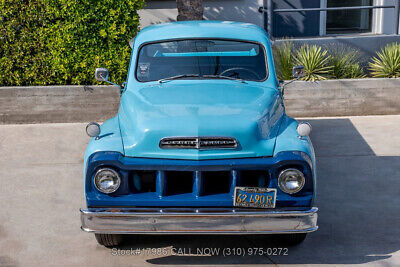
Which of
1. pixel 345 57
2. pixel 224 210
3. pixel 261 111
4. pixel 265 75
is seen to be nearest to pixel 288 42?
pixel 345 57

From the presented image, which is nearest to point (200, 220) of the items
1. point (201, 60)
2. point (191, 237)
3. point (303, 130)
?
point (191, 237)

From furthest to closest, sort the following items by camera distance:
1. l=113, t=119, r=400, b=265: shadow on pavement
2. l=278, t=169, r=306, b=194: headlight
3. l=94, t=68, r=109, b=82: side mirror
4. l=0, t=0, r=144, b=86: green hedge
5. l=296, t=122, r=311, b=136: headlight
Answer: l=0, t=0, r=144, b=86: green hedge, l=94, t=68, r=109, b=82: side mirror, l=113, t=119, r=400, b=265: shadow on pavement, l=296, t=122, r=311, b=136: headlight, l=278, t=169, r=306, b=194: headlight

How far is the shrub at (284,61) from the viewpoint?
370 inches

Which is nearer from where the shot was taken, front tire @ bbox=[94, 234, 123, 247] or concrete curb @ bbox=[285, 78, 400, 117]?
front tire @ bbox=[94, 234, 123, 247]

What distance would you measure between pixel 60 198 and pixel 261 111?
262 centimetres

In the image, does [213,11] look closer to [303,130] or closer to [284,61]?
[284,61]

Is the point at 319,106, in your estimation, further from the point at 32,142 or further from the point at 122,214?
the point at 122,214

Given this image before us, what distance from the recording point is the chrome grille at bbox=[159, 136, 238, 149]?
4.29 meters

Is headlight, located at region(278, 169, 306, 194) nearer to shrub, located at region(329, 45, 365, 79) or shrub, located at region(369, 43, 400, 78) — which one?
shrub, located at region(329, 45, 365, 79)

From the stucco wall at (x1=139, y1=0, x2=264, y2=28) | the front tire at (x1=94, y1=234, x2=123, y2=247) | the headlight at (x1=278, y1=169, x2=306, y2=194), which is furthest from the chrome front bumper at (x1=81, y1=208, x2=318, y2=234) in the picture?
the stucco wall at (x1=139, y1=0, x2=264, y2=28)

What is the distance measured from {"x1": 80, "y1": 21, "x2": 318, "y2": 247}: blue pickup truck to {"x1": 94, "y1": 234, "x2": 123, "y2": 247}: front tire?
0.04 feet

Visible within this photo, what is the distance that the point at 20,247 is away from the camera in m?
4.85

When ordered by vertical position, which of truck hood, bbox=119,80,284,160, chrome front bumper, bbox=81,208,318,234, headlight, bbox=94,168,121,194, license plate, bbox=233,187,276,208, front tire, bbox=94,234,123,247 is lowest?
front tire, bbox=94,234,123,247

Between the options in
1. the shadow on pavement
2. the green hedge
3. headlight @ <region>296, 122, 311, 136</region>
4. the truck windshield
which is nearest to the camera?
headlight @ <region>296, 122, 311, 136</region>
